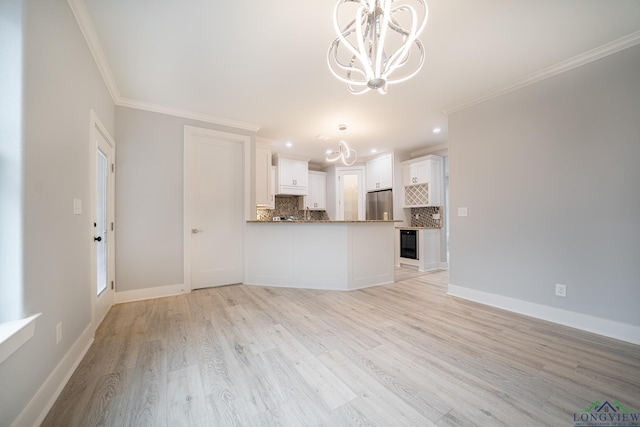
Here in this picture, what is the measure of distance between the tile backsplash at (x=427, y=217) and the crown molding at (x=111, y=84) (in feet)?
13.2

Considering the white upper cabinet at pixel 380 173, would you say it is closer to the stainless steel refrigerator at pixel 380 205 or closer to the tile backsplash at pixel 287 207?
the stainless steel refrigerator at pixel 380 205

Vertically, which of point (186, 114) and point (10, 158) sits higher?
point (186, 114)

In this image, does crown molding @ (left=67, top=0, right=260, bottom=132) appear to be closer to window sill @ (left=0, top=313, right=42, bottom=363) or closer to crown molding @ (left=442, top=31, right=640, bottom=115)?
window sill @ (left=0, top=313, right=42, bottom=363)

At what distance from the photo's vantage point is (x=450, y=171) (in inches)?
135

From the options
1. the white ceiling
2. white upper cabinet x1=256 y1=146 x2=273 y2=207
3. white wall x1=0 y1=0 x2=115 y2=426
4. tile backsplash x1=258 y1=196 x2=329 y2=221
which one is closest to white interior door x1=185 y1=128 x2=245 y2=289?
the white ceiling

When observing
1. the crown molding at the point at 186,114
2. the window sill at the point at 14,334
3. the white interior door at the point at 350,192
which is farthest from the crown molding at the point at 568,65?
the window sill at the point at 14,334

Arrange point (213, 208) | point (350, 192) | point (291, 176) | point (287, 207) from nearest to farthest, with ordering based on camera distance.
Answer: point (213, 208) → point (291, 176) → point (287, 207) → point (350, 192)

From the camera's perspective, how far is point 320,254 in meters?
→ 3.59

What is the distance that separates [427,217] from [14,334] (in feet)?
19.3

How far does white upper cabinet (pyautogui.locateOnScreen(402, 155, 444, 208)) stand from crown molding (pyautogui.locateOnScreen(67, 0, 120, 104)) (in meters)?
5.18

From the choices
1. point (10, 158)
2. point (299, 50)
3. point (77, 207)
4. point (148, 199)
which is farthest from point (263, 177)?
point (10, 158)

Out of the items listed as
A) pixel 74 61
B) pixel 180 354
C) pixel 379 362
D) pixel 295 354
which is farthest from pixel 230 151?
pixel 379 362

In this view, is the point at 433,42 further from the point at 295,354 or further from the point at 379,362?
the point at 295,354

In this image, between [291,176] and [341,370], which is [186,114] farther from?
[341,370]
